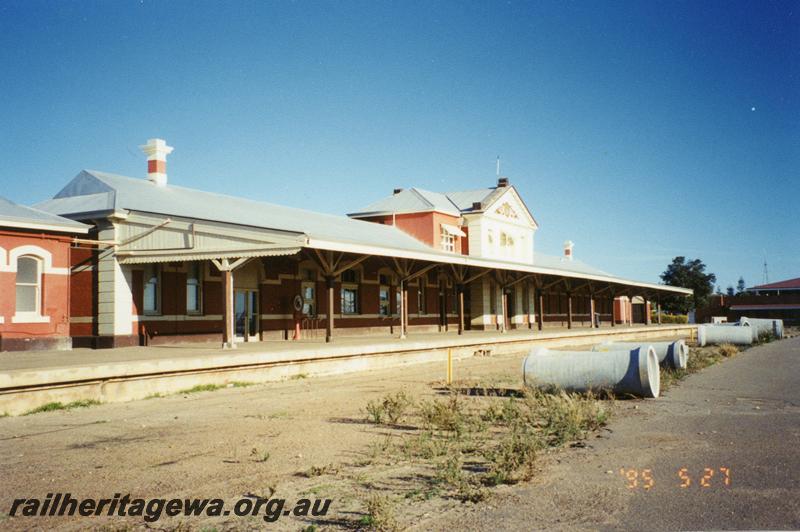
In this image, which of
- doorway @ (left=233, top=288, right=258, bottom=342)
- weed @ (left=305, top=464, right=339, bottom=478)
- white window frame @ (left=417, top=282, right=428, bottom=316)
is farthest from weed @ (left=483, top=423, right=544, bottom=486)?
white window frame @ (left=417, top=282, right=428, bottom=316)

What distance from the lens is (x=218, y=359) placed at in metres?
12.7

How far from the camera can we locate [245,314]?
69.1 feet

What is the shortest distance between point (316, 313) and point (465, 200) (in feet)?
46.2

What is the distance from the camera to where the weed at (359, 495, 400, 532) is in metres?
4.42

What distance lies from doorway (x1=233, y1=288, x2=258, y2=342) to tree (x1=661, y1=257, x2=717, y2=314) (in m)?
61.7

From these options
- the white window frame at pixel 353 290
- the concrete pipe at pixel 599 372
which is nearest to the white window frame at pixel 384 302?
the white window frame at pixel 353 290

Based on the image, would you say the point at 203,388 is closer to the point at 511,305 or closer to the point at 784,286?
the point at 511,305

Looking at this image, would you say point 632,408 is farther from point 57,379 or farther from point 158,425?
point 57,379

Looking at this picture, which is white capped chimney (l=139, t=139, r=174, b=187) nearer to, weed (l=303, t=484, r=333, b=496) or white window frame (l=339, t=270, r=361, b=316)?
white window frame (l=339, t=270, r=361, b=316)

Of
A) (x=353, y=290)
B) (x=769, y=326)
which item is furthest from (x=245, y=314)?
(x=769, y=326)

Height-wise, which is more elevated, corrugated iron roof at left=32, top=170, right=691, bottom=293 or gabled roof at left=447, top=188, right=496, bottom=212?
gabled roof at left=447, top=188, right=496, bottom=212

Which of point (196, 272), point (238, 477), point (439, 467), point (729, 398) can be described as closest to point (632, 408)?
point (729, 398)

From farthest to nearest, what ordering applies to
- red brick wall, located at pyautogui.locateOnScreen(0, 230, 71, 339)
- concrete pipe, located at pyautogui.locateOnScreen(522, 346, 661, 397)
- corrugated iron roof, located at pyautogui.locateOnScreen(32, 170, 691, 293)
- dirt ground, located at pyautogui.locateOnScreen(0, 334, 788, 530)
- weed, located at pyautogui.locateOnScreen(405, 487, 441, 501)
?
1. corrugated iron roof, located at pyautogui.locateOnScreen(32, 170, 691, 293)
2. red brick wall, located at pyautogui.locateOnScreen(0, 230, 71, 339)
3. concrete pipe, located at pyautogui.locateOnScreen(522, 346, 661, 397)
4. weed, located at pyautogui.locateOnScreen(405, 487, 441, 501)
5. dirt ground, located at pyautogui.locateOnScreen(0, 334, 788, 530)
